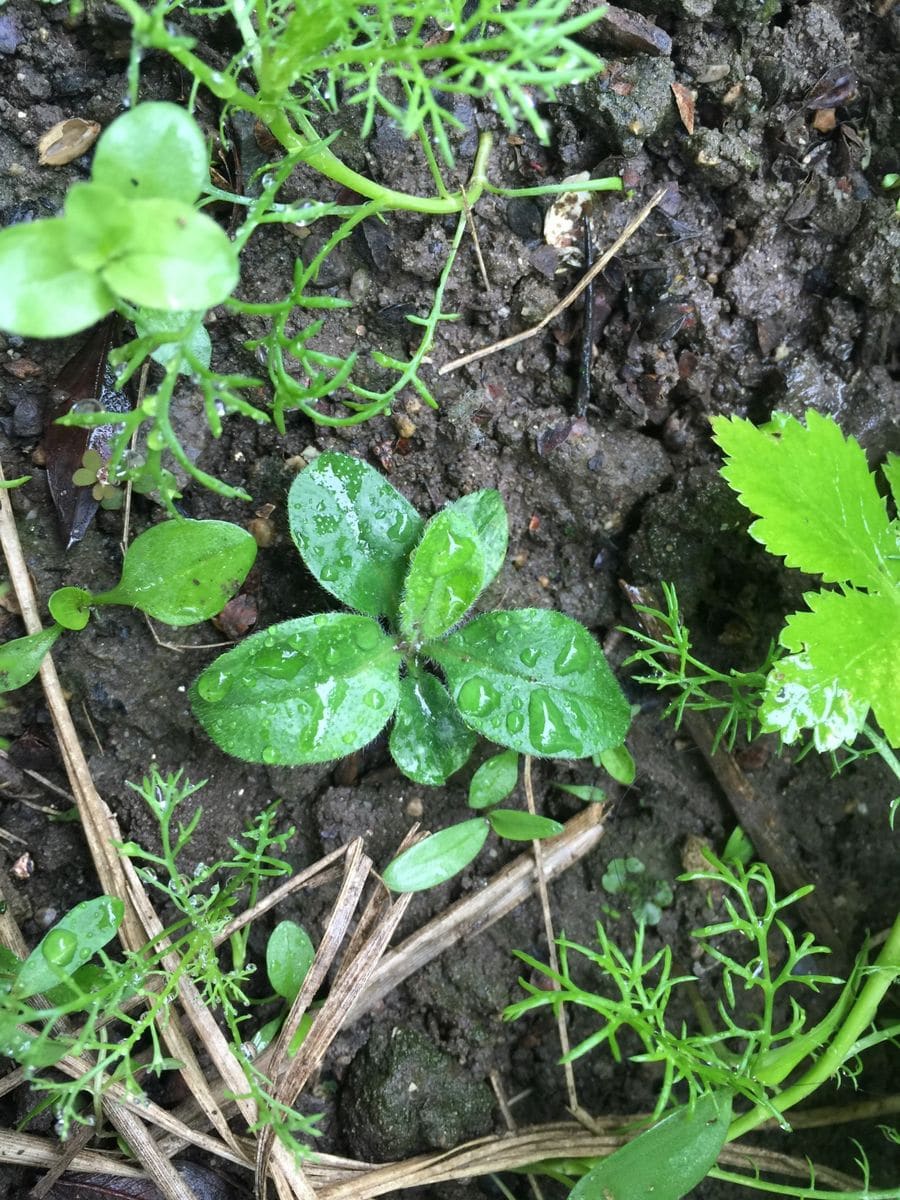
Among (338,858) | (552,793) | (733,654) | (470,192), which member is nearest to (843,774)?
(733,654)

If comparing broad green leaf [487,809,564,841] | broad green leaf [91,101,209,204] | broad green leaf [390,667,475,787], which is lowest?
broad green leaf [487,809,564,841]

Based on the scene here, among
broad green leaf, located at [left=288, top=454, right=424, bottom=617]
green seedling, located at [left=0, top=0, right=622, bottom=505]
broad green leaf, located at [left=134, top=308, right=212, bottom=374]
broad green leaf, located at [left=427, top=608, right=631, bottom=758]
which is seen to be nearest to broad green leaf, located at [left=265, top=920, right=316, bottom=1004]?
broad green leaf, located at [left=427, top=608, right=631, bottom=758]

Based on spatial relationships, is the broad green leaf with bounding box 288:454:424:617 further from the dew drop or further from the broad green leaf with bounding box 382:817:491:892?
the broad green leaf with bounding box 382:817:491:892

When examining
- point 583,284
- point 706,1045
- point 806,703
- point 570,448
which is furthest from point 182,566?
point 706,1045

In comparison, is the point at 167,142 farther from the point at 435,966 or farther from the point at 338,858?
the point at 435,966

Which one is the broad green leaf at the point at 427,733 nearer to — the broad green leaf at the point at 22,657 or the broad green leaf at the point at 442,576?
the broad green leaf at the point at 442,576
